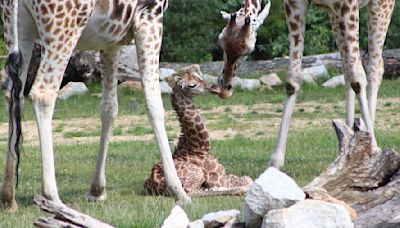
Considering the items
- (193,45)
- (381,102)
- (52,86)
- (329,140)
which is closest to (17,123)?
(52,86)

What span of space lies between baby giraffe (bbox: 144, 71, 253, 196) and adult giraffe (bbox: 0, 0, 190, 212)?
571 millimetres

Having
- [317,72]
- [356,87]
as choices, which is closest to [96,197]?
[356,87]

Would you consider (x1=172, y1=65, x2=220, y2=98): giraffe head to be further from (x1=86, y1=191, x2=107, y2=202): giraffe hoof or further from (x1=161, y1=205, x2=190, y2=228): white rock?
(x1=161, y1=205, x2=190, y2=228): white rock

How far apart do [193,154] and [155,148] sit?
11.3ft

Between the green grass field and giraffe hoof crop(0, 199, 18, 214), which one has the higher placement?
giraffe hoof crop(0, 199, 18, 214)

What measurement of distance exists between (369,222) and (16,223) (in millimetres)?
2432

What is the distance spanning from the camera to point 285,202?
534cm

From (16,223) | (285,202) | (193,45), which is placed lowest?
(193,45)

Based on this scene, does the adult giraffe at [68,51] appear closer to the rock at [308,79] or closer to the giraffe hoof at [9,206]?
the giraffe hoof at [9,206]

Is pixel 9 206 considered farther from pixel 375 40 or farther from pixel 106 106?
pixel 375 40

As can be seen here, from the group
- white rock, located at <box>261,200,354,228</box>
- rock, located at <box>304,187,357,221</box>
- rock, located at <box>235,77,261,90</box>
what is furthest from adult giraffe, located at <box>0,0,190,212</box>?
rock, located at <box>235,77,261,90</box>

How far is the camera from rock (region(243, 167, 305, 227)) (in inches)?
210

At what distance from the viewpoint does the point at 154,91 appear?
25.6 ft

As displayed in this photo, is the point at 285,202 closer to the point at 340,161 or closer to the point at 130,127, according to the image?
the point at 340,161
